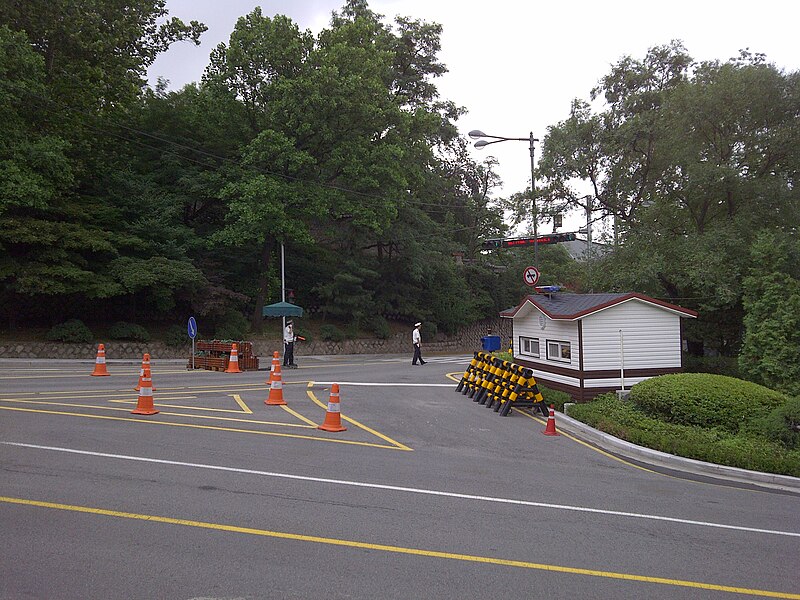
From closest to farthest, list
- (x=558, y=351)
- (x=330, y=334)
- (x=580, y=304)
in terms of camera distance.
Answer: (x=580, y=304) < (x=558, y=351) < (x=330, y=334)

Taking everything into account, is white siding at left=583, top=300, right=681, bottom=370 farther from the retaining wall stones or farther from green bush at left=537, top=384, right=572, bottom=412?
the retaining wall stones

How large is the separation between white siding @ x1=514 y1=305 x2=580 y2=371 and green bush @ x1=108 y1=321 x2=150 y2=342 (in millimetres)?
18710

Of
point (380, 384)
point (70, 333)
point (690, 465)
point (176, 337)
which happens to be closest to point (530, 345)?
point (380, 384)

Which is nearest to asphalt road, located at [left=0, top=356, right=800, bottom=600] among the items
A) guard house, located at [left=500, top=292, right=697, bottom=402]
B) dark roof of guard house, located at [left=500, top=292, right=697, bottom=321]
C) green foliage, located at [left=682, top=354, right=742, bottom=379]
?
guard house, located at [left=500, top=292, right=697, bottom=402]

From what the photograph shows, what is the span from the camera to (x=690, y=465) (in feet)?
34.0

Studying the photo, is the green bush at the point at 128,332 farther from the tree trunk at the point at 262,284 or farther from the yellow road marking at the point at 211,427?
the yellow road marking at the point at 211,427

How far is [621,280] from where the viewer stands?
21.9m

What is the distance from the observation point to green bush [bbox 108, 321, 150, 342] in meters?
29.2

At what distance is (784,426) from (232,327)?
25.8 metres

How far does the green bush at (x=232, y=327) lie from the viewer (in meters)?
31.5

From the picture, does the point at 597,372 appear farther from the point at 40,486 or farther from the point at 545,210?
the point at 545,210

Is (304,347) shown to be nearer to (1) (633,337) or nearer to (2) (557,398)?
(2) (557,398)

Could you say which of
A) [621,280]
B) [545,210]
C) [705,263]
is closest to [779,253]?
[705,263]

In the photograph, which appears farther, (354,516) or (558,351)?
(558,351)
